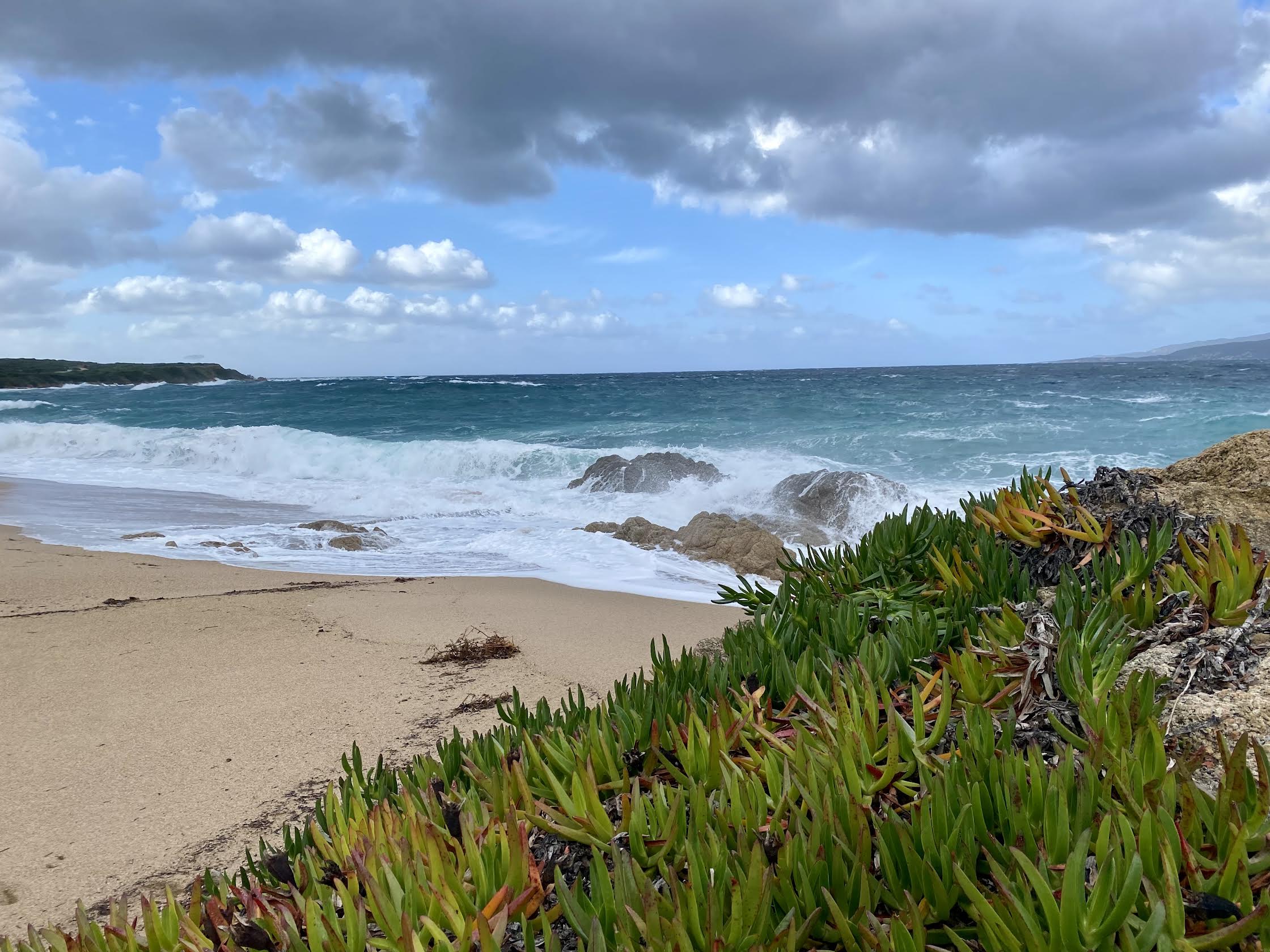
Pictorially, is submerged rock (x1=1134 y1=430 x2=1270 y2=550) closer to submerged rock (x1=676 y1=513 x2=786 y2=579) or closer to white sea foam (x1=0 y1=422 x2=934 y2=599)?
white sea foam (x1=0 y1=422 x2=934 y2=599)

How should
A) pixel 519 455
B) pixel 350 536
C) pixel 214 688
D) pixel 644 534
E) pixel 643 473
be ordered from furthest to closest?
pixel 519 455, pixel 643 473, pixel 644 534, pixel 350 536, pixel 214 688

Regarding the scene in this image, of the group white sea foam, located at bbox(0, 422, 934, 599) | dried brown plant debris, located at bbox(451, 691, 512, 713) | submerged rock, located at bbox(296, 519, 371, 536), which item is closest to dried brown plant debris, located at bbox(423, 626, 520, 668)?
dried brown plant debris, located at bbox(451, 691, 512, 713)

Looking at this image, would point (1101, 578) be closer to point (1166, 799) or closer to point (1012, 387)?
point (1166, 799)

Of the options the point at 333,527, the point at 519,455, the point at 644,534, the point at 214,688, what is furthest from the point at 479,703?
the point at 519,455

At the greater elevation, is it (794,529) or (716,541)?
(716,541)

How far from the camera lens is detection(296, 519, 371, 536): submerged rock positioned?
35.6 feet

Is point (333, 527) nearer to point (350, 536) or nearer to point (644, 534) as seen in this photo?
point (350, 536)

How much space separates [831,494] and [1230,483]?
10.7 meters

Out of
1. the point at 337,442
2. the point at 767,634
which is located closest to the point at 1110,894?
the point at 767,634

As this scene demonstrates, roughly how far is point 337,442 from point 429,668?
68.2 feet

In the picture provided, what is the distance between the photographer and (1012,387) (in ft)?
152

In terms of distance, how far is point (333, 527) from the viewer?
11023mm

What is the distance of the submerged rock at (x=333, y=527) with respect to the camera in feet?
35.6

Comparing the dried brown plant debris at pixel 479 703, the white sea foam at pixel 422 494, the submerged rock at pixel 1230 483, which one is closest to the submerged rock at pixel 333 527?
the white sea foam at pixel 422 494
